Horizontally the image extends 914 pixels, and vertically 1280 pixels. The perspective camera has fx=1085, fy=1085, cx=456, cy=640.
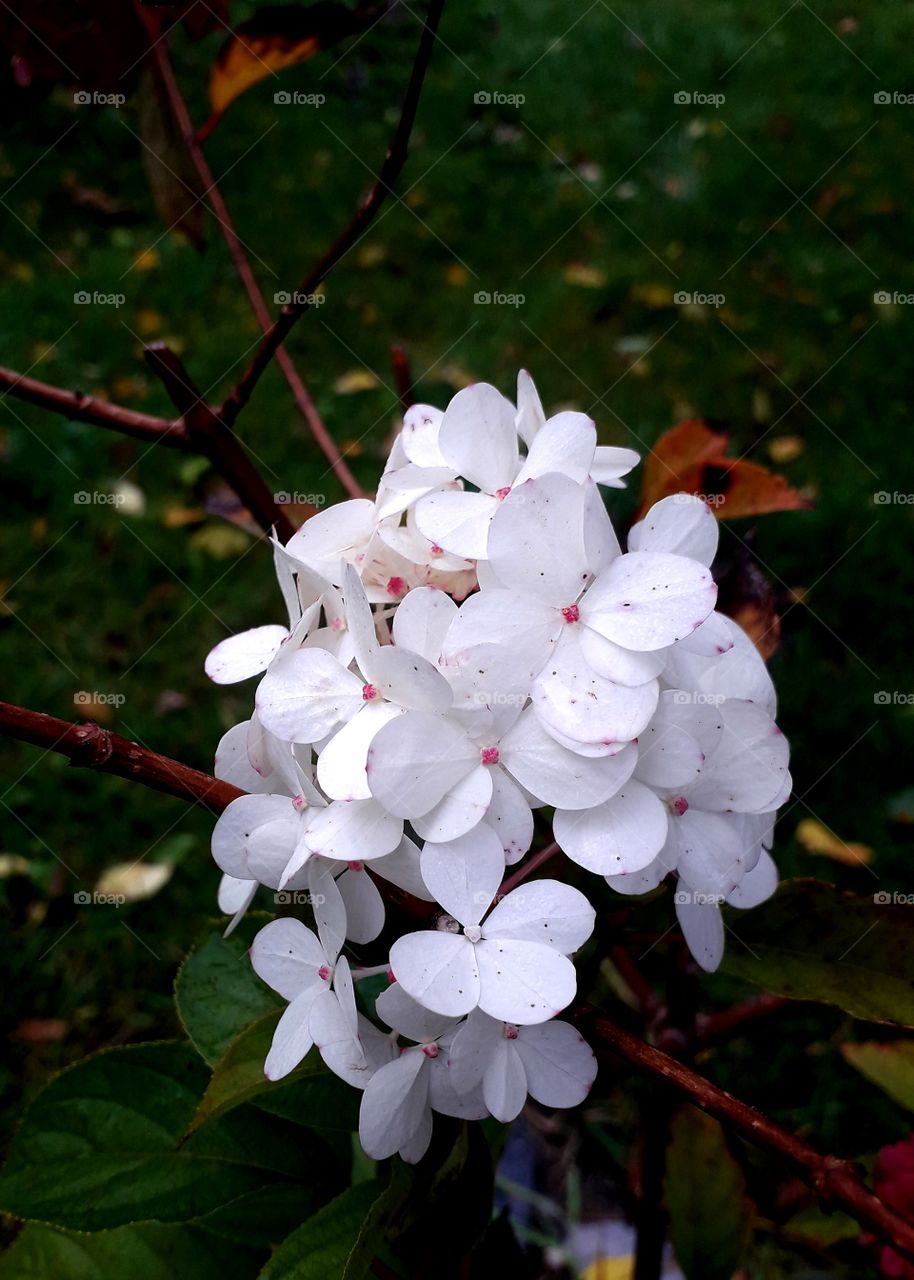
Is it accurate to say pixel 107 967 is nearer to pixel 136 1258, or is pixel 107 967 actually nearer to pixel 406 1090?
pixel 136 1258

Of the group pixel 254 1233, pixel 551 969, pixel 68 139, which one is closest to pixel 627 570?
pixel 551 969

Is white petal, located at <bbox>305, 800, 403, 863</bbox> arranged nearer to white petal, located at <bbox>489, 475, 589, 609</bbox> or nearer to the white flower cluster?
the white flower cluster

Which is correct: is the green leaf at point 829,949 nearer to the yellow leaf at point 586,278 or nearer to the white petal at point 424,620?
the white petal at point 424,620

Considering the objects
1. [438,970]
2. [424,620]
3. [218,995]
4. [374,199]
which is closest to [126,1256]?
[218,995]

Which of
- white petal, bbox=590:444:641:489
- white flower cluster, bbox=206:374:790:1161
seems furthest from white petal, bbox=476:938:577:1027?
white petal, bbox=590:444:641:489

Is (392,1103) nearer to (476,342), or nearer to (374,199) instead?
(374,199)
